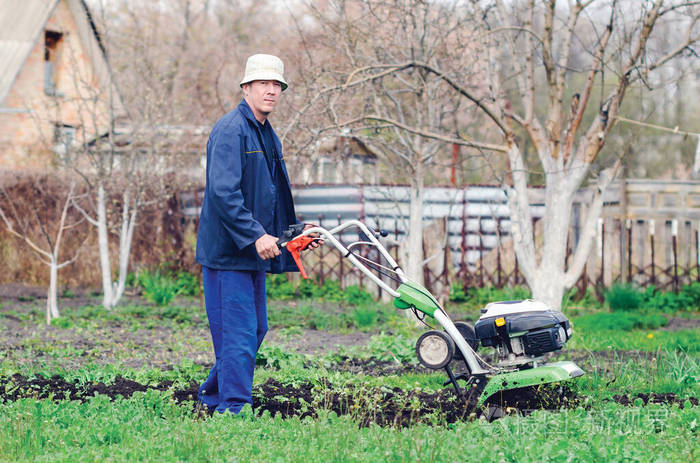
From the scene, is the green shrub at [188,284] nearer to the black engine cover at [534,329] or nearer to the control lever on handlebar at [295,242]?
the control lever on handlebar at [295,242]

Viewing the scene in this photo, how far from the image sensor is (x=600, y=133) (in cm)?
776

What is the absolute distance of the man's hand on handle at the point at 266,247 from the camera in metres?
4.65

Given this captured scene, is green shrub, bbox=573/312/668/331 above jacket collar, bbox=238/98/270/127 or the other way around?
the other way around

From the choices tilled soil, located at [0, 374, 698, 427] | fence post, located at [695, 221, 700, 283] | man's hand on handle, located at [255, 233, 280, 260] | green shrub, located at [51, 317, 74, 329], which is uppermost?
man's hand on handle, located at [255, 233, 280, 260]

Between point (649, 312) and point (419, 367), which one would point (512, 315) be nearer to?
point (419, 367)

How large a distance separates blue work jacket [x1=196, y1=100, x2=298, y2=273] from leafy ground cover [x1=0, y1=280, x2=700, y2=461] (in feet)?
2.91

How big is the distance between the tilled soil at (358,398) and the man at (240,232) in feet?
0.95

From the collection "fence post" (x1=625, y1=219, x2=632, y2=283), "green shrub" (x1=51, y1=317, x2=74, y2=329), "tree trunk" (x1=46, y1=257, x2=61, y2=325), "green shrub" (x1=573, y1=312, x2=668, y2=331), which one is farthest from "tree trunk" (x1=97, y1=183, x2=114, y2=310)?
"fence post" (x1=625, y1=219, x2=632, y2=283)

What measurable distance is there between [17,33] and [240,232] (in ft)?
56.3

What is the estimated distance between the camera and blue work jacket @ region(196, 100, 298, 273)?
475 cm

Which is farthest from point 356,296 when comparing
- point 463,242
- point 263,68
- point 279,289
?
point 263,68

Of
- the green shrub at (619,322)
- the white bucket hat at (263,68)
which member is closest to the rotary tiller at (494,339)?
the white bucket hat at (263,68)

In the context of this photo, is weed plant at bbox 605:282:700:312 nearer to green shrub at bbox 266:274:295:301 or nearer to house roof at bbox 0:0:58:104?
green shrub at bbox 266:274:295:301

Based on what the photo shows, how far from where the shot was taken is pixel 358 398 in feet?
17.0
